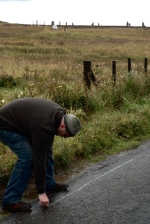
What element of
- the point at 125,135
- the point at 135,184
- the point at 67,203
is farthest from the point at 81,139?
the point at 67,203

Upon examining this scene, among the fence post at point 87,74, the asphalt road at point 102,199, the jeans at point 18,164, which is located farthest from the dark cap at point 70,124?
the fence post at point 87,74

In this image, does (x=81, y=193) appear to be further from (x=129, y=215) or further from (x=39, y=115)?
(x=39, y=115)

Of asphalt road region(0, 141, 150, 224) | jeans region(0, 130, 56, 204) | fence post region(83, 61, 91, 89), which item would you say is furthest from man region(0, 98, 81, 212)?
fence post region(83, 61, 91, 89)

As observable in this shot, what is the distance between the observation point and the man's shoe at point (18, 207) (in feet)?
17.5

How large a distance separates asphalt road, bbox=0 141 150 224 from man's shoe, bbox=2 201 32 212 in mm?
67

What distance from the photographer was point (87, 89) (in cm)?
1073

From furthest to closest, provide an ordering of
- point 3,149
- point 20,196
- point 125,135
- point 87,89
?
point 87,89
point 125,135
point 3,149
point 20,196

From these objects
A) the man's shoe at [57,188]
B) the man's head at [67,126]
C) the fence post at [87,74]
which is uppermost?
the fence post at [87,74]

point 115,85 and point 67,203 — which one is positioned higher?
point 115,85

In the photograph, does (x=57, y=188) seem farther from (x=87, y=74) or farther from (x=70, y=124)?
(x=87, y=74)

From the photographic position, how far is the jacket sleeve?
4930 mm

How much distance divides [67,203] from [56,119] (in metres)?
1.23

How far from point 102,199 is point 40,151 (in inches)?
49.2

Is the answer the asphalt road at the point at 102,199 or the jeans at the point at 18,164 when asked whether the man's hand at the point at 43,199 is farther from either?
the jeans at the point at 18,164
